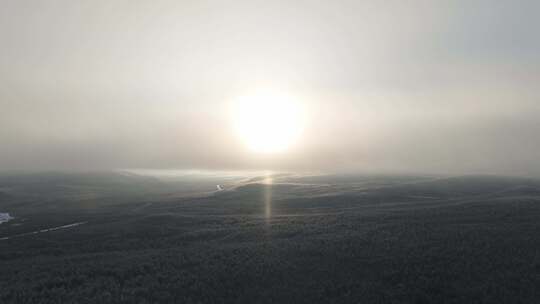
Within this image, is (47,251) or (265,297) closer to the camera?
(265,297)

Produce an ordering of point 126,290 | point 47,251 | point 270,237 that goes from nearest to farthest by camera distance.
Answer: point 126,290 → point 47,251 → point 270,237

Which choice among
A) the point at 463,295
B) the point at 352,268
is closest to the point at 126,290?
the point at 352,268

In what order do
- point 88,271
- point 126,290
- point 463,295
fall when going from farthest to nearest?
point 88,271 → point 126,290 → point 463,295

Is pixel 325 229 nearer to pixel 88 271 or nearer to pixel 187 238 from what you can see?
pixel 187 238

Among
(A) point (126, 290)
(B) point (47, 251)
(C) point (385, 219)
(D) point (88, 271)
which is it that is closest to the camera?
(A) point (126, 290)

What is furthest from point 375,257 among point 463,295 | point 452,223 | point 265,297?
point 452,223

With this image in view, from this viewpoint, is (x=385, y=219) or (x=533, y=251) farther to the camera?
(x=385, y=219)

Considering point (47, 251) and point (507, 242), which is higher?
point (507, 242)

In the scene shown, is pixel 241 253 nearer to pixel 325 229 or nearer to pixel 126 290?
pixel 126 290

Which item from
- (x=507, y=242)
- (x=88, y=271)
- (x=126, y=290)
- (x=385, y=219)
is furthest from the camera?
(x=385, y=219)
